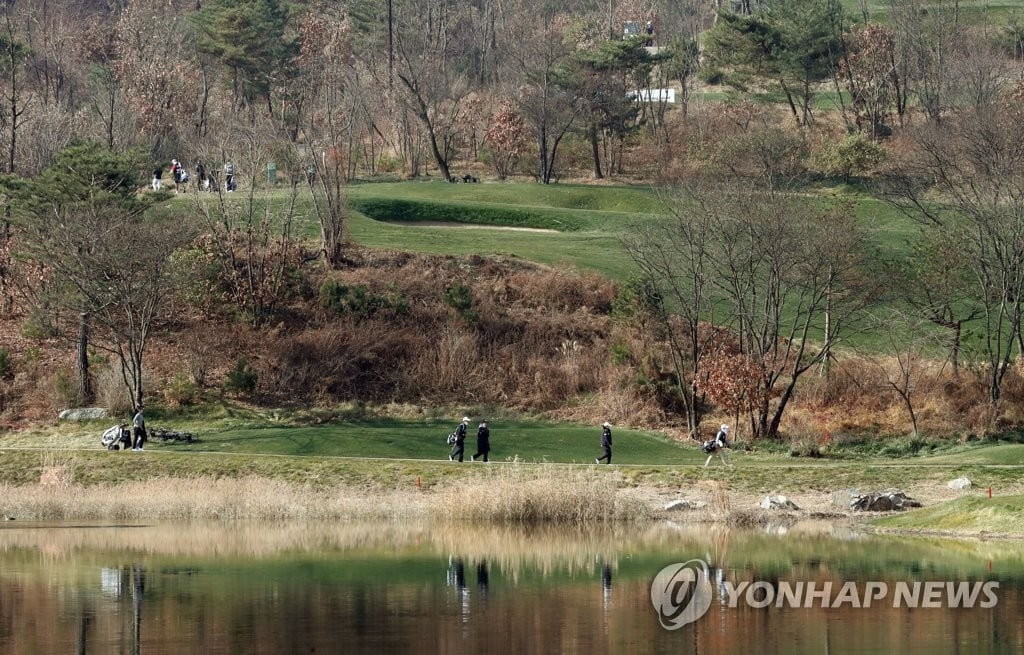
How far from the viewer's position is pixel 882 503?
134 ft

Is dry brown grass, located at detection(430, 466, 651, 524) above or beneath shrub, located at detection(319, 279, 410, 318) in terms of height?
beneath

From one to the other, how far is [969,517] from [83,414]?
101 feet

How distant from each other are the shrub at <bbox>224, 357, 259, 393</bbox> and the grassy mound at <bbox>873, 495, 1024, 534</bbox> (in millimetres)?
26255

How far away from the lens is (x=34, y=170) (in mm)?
66125

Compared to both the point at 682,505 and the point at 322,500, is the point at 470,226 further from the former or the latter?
the point at 682,505

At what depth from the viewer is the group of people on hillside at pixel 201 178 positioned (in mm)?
72625

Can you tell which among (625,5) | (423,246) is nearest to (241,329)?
(423,246)

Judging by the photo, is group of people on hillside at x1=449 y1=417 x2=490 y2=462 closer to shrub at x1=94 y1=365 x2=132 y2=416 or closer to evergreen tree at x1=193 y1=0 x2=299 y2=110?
shrub at x1=94 y1=365 x2=132 y2=416

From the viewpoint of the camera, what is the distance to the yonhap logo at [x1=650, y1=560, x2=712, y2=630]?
27.4 m

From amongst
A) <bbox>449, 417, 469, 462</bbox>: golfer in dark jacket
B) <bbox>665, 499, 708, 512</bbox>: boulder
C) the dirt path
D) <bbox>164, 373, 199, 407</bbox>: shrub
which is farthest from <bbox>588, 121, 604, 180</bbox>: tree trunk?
<bbox>665, 499, 708, 512</bbox>: boulder

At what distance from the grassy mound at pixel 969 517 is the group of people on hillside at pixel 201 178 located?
41.4 meters

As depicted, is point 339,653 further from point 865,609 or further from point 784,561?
point 784,561

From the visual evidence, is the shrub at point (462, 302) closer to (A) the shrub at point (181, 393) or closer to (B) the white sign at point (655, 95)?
(A) the shrub at point (181, 393)

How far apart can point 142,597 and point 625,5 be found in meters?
126
